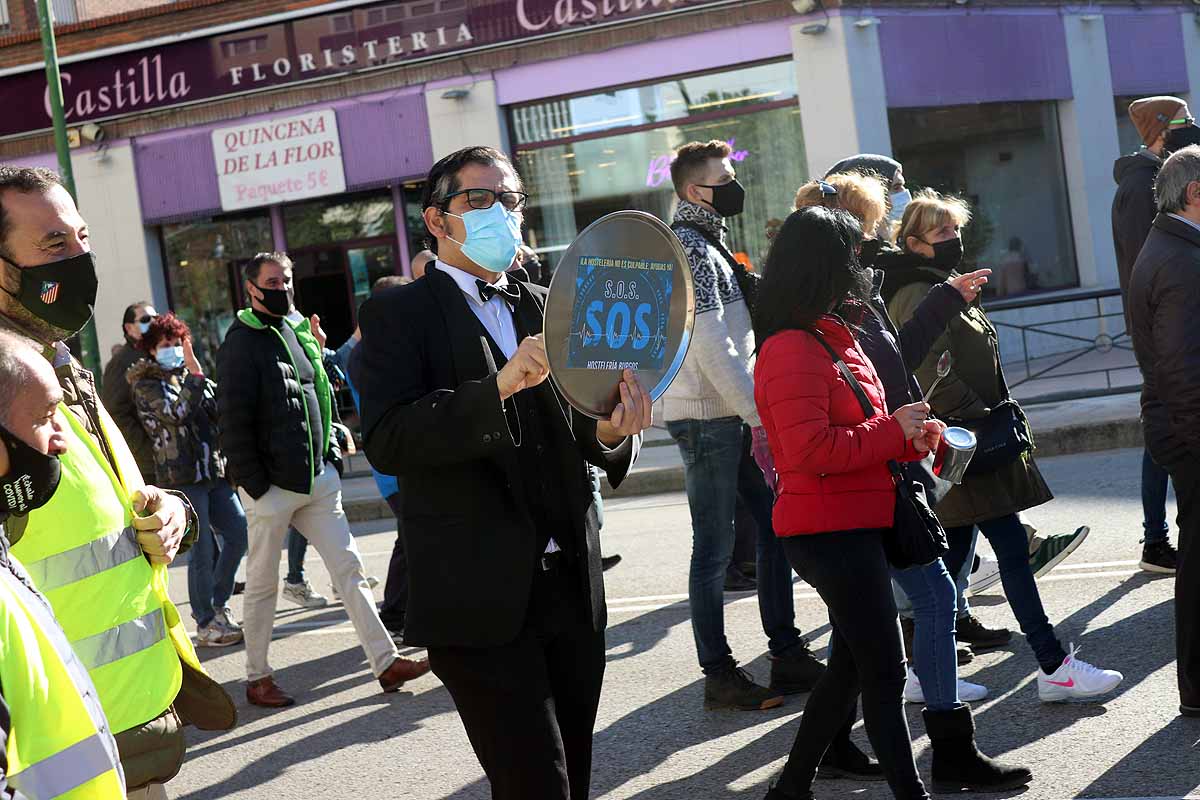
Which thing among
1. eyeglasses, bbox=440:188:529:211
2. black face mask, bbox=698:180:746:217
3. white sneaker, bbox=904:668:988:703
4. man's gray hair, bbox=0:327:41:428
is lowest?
white sneaker, bbox=904:668:988:703

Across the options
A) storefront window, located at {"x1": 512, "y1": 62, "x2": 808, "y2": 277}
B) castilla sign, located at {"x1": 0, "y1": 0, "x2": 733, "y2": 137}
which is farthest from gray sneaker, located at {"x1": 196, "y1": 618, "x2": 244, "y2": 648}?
castilla sign, located at {"x1": 0, "y1": 0, "x2": 733, "y2": 137}

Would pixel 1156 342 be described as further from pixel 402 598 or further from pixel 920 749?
pixel 402 598

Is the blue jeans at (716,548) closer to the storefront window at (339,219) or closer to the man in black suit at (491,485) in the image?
the man in black suit at (491,485)

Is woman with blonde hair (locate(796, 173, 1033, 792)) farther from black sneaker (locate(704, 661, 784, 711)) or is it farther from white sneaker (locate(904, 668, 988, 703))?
black sneaker (locate(704, 661, 784, 711))

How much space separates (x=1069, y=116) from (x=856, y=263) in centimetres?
1526

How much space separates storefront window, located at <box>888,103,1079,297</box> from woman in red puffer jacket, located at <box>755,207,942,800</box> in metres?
13.8

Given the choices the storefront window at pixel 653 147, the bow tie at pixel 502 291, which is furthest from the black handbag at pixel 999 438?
the storefront window at pixel 653 147

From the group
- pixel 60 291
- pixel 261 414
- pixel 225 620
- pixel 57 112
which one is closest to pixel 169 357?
pixel 225 620

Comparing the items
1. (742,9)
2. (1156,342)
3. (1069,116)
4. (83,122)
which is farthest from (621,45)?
(1156,342)

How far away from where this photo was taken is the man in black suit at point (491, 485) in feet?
10.4

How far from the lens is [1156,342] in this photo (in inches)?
192

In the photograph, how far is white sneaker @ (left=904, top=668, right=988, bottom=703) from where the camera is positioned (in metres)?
5.45

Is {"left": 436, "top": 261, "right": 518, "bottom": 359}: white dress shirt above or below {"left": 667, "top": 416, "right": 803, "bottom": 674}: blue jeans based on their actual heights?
above

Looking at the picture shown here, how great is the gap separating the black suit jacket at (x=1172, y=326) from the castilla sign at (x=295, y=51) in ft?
39.3
